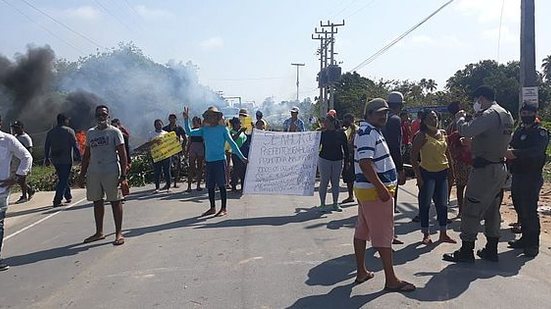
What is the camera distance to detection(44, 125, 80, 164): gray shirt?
1168 centimetres

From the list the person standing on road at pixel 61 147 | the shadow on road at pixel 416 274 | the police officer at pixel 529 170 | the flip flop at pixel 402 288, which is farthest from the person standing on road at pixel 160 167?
the flip flop at pixel 402 288

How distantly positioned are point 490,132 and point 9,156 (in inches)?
211

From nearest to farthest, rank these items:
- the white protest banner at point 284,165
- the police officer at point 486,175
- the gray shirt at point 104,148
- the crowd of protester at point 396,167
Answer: the crowd of protester at point 396,167
the police officer at point 486,175
the gray shirt at point 104,148
the white protest banner at point 284,165

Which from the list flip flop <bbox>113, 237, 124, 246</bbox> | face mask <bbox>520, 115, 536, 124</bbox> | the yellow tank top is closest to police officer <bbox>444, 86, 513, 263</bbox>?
face mask <bbox>520, 115, 536, 124</bbox>

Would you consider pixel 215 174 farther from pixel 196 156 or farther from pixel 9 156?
pixel 196 156

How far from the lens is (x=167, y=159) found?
13578mm

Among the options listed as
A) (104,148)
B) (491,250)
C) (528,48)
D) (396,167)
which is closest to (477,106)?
(396,167)

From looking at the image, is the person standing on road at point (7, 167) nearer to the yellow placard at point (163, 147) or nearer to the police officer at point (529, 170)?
the police officer at point (529, 170)

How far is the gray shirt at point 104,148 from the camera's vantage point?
775 centimetres

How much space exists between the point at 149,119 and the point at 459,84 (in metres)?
36.3

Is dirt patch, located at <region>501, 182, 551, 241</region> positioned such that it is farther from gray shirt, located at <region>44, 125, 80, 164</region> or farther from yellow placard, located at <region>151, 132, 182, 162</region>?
gray shirt, located at <region>44, 125, 80, 164</region>

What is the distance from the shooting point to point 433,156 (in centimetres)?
740

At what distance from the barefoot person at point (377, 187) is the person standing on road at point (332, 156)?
4244 millimetres

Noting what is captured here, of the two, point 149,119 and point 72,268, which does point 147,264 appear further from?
point 149,119
